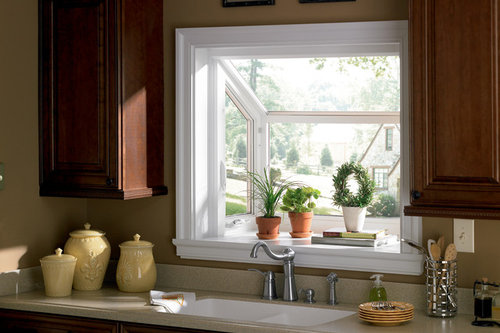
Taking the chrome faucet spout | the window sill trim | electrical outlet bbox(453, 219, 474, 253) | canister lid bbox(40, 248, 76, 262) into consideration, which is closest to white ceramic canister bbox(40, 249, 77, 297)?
canister lid bbox(40, 248, 76, 262)

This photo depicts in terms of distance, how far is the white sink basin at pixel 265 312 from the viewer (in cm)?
285

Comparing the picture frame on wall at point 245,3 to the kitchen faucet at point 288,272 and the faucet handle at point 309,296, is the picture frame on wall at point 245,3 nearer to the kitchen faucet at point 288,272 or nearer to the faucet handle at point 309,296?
the kitchen faucet at point 288,272

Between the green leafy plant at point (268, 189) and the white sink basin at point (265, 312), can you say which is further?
the green leafy plant at point (268, 189)

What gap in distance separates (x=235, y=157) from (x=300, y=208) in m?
0.48

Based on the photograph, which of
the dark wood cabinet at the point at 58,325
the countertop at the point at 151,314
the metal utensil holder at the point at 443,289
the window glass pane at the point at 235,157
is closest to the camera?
the countertop at the point at 151,314

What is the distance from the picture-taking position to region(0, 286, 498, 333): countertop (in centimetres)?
251

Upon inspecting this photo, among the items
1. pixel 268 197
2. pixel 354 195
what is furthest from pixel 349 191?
pixel 268 197

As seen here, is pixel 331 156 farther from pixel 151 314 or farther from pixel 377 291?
pixel 151 314

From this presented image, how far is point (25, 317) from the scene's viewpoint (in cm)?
291

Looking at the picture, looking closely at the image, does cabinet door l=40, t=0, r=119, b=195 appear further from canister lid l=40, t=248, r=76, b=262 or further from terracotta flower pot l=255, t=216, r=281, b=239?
terracotta flower pot l=255, t=216, r=281, b=239

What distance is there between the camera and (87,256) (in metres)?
3.12

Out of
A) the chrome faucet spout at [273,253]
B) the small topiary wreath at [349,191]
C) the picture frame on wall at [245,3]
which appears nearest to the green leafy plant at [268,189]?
the small topiary wreath at [349,191]

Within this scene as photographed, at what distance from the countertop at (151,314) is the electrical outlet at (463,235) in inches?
10.4

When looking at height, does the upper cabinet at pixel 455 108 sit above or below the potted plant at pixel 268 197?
above
